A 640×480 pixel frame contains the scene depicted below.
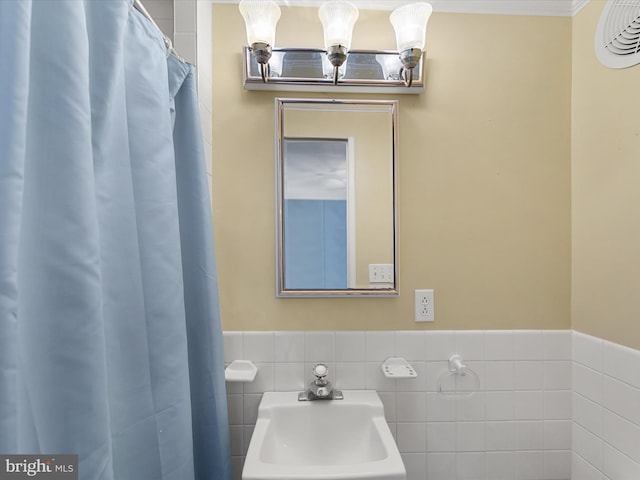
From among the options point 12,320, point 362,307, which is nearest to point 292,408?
point 362,307

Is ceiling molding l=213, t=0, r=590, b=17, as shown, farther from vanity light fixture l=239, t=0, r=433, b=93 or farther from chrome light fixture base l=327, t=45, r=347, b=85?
chrome light fixture base l=327, t=45, r=347, b=85

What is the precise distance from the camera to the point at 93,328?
0.59 meters

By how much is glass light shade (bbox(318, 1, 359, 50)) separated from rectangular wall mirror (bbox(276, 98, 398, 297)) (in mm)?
205

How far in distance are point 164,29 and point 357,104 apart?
78 cm

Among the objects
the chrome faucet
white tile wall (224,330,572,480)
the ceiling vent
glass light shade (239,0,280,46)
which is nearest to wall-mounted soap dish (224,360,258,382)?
white tile wall (224,330,572,480)

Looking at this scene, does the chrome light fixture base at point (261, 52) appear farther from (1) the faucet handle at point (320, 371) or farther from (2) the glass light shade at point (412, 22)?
(1) the faucet handle at point (320, 371)

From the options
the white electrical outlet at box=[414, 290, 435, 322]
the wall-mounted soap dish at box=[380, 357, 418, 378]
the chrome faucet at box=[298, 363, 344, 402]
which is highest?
the white electrical outlet at box=[414, 290, 435, 322]

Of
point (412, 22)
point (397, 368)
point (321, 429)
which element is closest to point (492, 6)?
point (412, 22)

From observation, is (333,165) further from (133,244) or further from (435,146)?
(133,244)

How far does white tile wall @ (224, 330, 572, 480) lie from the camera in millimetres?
1359

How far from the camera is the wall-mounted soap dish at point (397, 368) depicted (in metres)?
1.25

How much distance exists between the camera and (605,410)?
122 centimetres

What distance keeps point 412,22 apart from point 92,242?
1.19m

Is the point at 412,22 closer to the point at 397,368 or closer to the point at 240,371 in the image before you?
the point at 397,368
